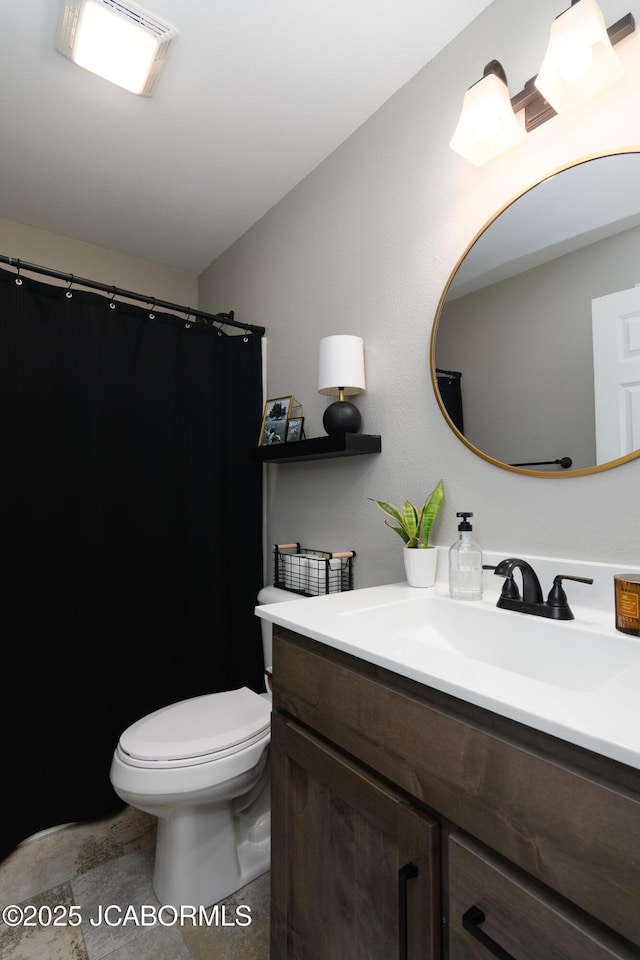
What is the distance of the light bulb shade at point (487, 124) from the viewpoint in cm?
117

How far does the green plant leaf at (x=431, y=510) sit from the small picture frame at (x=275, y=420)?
81cm

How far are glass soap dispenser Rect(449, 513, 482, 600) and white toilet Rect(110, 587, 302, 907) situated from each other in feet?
2.33

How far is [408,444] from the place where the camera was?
150 centimetres

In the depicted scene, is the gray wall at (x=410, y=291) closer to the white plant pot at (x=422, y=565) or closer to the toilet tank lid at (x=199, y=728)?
the white plant pot at (x=422, y=565)

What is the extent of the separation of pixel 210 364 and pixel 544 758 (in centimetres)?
188

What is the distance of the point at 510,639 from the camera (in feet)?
3.34

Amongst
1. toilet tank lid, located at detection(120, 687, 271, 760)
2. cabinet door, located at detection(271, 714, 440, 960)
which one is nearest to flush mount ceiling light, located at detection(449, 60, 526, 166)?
cabinet door, located at detection(271, 714, 440, 960)

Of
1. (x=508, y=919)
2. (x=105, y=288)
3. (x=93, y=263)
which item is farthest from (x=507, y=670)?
(x=93, y=263)

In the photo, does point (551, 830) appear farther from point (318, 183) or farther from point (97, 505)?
point (318, 183)

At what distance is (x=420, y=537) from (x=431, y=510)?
8cm

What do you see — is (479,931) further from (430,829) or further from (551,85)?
(551,85)

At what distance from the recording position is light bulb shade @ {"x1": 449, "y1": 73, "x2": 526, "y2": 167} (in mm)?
1174

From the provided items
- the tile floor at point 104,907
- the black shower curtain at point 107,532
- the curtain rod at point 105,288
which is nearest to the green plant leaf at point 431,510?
the black shower curtain at point 107,532

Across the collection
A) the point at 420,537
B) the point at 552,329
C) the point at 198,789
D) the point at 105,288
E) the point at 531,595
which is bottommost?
the point at 198,789
